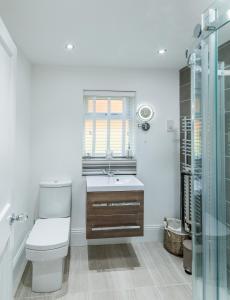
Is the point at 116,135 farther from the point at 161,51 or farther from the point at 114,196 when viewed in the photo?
the point at 161,51

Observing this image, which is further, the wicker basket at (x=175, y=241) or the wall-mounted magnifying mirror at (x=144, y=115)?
the wall-mounted magnifying mirror at (x=144, y=115)

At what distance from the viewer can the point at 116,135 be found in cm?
327

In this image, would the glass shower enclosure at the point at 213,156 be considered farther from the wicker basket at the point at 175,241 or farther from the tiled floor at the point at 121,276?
the wicker basket at the point at 175,241

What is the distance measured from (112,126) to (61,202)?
122 centimetres

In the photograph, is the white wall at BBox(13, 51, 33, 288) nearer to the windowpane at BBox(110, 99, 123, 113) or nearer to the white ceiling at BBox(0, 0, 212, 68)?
the white ceiling at BBox(0, 0, 212, 68)

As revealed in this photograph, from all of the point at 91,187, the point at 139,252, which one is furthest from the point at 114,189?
the point at 139,252

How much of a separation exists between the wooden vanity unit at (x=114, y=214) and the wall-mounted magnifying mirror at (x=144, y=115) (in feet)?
3.24

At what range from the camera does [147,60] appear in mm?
2773

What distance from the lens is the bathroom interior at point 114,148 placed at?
1210 mm

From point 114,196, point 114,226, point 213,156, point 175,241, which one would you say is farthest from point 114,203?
point 213,156

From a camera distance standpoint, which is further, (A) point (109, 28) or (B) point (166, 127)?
(B) point (166, 127)

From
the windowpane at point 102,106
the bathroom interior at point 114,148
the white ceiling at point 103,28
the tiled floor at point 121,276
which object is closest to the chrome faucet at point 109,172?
the bathroom interior at point 114,148

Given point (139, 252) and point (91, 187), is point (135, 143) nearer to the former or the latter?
point (91, 187)

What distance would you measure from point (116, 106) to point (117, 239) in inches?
71.3
